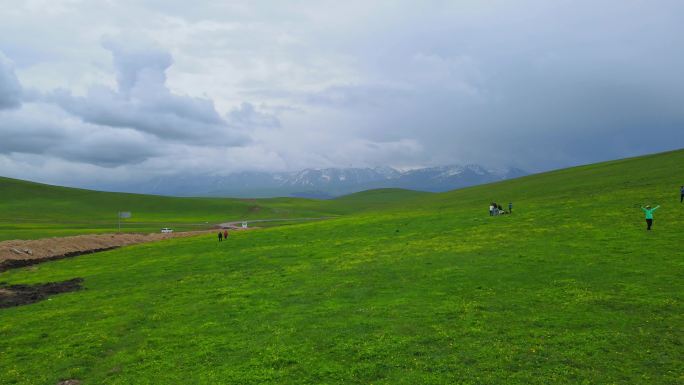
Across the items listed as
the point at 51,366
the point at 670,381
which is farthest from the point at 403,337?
the point at 51,366

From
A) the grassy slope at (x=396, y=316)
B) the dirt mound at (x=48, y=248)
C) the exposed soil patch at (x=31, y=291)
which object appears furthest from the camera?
the dirt mound at (x=48, y=248)

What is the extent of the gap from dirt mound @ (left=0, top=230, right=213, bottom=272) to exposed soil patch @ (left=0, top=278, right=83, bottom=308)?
57.8 ft

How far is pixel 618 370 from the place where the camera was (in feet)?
53.3

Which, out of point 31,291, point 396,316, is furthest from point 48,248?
point 396,316

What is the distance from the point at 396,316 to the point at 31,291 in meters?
39.1

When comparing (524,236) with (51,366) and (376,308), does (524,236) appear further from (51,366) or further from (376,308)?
(51,366)

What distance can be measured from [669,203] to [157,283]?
61514 mm

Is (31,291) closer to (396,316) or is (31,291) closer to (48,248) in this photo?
(48,248)

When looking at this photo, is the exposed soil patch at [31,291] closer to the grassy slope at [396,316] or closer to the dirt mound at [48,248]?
the grassy slope at [396,316]

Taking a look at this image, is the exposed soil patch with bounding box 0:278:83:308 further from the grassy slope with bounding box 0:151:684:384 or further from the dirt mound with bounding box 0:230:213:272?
the dirt mound with bounding box 0:230:213:272

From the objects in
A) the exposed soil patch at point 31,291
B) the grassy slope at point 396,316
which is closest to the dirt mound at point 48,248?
the grassy slope at point 396,316

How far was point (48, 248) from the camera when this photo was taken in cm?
6962

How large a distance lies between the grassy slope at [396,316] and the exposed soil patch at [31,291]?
2545mm

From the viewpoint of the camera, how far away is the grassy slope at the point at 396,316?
18203 mm
